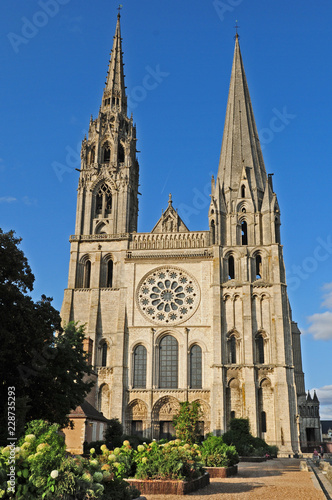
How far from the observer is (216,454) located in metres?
18.8

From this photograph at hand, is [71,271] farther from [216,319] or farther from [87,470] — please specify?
[87,470]

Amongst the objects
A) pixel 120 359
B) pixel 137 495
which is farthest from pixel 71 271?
pixel 137 495

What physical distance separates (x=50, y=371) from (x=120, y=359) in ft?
61.6

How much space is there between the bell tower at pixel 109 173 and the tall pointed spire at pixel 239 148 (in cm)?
923

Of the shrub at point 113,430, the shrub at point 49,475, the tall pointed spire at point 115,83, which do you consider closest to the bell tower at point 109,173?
the tall pointed spire at point 115,83

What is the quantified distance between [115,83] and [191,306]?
27074mm

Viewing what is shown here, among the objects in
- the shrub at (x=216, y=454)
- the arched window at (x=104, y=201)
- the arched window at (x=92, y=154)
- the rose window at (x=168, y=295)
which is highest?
the arched window at (x=92, y=154)

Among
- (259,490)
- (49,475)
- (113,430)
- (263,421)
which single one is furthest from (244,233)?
(49,475)

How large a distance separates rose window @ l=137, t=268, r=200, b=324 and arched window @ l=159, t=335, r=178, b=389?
174 centimetres

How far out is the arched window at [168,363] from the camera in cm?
4091

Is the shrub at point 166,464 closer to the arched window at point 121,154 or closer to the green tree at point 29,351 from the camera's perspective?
the green tree at point 29,351

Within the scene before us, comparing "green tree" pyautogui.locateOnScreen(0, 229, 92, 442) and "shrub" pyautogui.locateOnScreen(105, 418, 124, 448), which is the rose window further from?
"green tree" pyautogui.locateOnScreen(0, 229, 92, 442)

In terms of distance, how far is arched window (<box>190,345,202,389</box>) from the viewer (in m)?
40.6

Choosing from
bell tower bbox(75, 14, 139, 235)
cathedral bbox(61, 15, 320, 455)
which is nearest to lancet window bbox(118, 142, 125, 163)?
bell tower bbox(75, 14, 139, 235)
